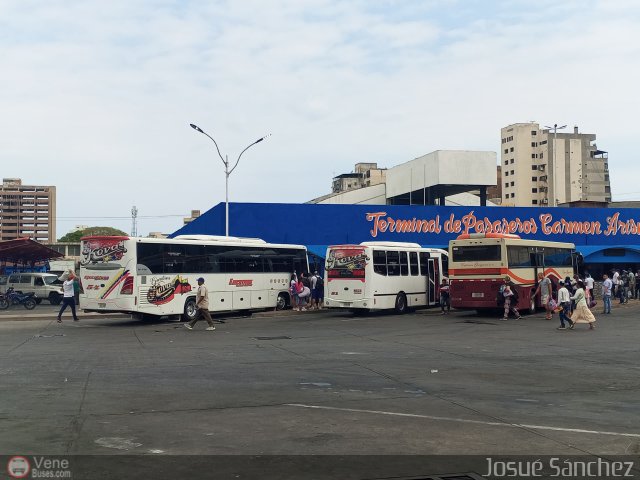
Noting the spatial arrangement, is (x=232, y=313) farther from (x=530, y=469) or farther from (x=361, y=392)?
(x=530, y=469)

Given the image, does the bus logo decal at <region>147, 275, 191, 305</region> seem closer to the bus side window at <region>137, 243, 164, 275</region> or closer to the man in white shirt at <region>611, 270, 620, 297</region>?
the bus side window at <region>137, 243, 164, 275</region>

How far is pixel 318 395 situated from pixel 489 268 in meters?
19.0

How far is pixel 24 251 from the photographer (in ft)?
138

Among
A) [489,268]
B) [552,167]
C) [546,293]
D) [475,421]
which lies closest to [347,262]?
[489,268]

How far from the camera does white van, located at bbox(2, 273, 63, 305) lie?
129 ft

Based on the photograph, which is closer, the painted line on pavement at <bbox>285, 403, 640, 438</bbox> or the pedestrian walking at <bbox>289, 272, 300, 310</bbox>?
the painted line on pavement at <bbox>285, 403, 640, 438</bbox>

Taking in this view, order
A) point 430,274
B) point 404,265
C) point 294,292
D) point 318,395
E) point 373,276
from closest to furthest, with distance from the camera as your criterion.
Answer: point 318,395 < point 373,276 < point 404,265 < point 294,292 < point 430,274

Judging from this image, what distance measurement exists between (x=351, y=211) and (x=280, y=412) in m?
33.1

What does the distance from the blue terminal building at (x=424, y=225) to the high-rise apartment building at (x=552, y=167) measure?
257ft

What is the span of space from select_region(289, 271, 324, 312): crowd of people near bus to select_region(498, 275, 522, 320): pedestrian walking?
877 cm

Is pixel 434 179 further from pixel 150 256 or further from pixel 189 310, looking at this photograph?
pixel 150 256

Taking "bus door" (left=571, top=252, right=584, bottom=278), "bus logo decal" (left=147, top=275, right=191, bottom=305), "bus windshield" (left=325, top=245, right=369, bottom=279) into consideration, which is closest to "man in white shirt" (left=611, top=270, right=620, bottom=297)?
"bus door" (left=571, top=252, right=584, bottom=278)

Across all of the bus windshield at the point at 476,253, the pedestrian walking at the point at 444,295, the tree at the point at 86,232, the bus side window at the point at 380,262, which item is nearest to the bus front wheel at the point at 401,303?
the bus side window at the point at 380,262

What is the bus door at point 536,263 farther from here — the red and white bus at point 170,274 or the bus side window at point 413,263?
the red and white bus at point 170,274
